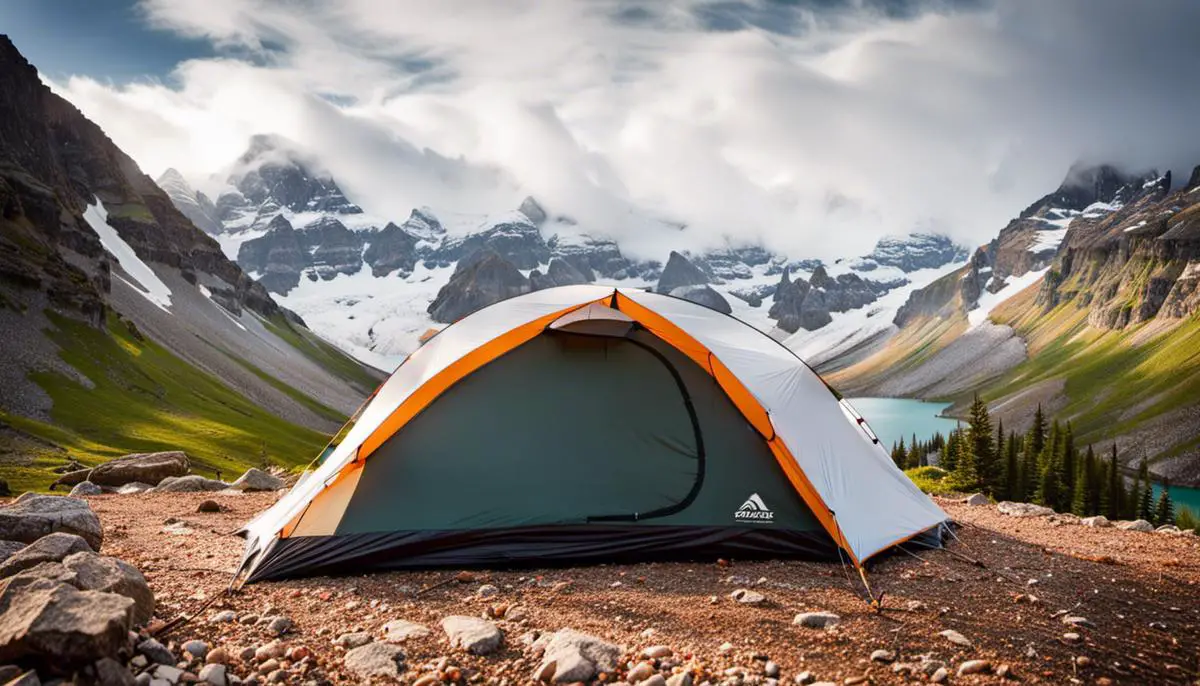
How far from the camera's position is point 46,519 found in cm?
977

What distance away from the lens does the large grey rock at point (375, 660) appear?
6.58 meters

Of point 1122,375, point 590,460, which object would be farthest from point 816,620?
point 1122,375

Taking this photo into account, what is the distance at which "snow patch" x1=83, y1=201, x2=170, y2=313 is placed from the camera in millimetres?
117631

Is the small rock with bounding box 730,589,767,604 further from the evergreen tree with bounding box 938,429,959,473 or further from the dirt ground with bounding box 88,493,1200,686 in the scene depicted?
the evergreen tree with bounding box 938,429,959,473

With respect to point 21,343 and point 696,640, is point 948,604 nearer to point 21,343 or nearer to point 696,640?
point 696,640

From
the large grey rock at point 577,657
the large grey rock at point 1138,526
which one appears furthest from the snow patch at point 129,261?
the large grey rock at point 1138,526

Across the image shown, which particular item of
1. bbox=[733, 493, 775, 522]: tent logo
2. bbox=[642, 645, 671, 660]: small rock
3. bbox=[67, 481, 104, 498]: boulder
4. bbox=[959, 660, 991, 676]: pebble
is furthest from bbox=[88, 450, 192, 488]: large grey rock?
bbox=[959, 660, 991, 676]: pebble

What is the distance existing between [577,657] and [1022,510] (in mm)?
13769

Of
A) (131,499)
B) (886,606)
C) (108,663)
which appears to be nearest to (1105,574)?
(886,606)

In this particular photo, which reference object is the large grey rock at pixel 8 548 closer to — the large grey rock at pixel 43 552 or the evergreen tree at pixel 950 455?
the large grey rock at pixel 43 552

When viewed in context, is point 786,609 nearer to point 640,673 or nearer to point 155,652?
point 640,673

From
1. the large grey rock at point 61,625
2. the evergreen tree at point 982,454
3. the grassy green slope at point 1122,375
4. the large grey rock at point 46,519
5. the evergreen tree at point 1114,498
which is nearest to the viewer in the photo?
the large grey rock at point 61,625

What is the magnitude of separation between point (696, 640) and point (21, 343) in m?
77.1

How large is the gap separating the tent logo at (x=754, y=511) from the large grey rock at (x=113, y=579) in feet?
25.3
